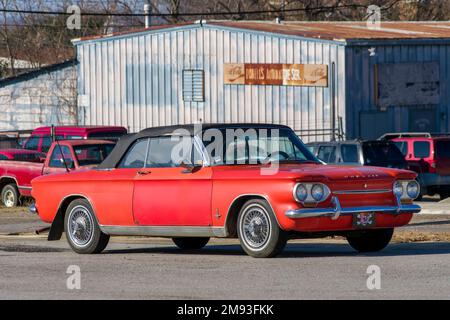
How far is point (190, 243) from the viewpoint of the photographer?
1462cm

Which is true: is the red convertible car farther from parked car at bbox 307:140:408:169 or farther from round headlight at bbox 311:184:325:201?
parked car at bbox 307:140:408:169

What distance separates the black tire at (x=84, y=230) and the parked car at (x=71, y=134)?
14.4m

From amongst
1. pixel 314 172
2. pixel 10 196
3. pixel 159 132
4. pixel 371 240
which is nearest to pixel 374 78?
pixel 10 196

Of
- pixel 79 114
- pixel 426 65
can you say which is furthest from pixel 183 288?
pixel 79 114

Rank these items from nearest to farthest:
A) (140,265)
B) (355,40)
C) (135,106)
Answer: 1. (140,265)
2. (355,40)
3. (135,106)

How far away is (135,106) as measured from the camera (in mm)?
41188

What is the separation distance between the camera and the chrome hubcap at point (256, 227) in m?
12.2

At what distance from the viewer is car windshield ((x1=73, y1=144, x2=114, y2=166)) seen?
23.7 m

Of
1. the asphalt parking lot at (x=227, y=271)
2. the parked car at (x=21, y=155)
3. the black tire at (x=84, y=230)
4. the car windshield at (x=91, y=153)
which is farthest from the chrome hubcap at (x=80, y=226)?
the parked car at (x=21, y=155)

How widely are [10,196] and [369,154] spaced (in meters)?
8.67

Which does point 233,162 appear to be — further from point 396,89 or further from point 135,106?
point 135,106

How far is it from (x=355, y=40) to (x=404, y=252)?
22843 millimetres

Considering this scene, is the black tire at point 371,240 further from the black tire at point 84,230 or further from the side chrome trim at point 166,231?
the black tire at point 84,230

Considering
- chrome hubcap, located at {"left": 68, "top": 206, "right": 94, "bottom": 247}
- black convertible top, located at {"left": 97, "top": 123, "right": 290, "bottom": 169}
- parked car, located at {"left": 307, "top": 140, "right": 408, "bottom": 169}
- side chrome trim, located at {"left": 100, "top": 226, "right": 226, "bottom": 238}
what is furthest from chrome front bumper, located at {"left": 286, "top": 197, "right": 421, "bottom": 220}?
parked car, located at {"left": 307, "top": 140, "right": 408, "bottom": 169}
